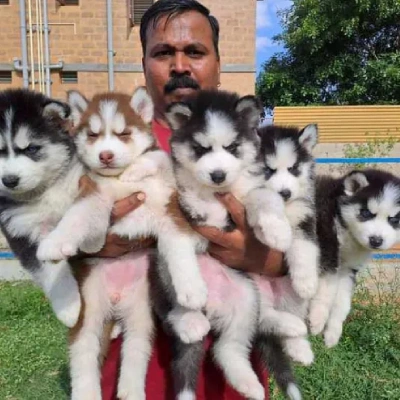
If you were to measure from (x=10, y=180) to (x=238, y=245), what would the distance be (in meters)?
1.17

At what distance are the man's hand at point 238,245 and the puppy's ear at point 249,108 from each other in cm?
45

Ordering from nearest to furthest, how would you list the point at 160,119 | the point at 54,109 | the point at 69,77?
the point at 54,109 → the point at 160,119 → the point at 69,77

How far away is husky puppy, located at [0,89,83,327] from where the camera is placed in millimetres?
2518

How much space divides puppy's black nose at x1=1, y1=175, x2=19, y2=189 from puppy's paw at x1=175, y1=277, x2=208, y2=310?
932mm

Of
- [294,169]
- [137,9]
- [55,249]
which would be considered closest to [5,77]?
[137,9]

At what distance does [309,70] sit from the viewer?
671 inches

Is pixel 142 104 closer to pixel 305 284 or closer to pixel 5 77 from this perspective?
pixel 305 284

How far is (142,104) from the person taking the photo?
2869 mm

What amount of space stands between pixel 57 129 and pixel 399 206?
212cm

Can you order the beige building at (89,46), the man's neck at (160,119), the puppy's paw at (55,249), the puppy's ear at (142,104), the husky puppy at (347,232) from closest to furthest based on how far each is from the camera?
the puppy's paw at (55,249)
the puppy's ear at (142,104)
the husky puppy at (347,232)
the man's neck at (160,119)
the beige building at (89,46)

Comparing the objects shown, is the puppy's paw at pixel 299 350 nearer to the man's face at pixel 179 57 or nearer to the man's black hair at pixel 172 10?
the man's face at pixel 179 57

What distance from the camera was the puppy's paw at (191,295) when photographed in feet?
7.82

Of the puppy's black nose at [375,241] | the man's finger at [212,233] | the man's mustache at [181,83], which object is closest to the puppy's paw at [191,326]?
the man's finger at [212,233]

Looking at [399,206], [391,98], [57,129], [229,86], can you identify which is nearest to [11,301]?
[57,129]
